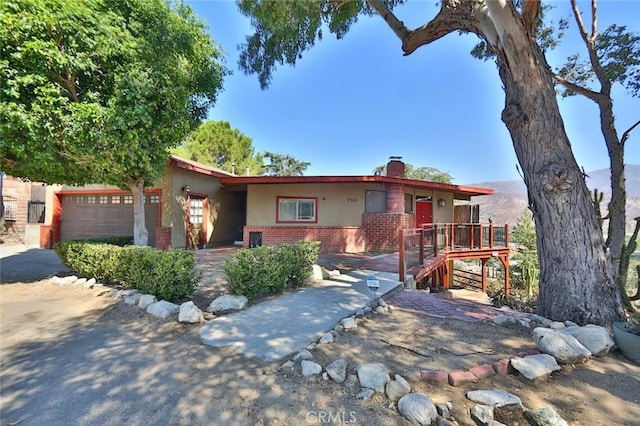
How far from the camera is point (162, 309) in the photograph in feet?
14.2

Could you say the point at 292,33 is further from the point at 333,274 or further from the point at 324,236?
the point at 324,236

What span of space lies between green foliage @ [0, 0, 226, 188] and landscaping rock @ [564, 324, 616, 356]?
23.8 feet

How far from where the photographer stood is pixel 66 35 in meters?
4.82

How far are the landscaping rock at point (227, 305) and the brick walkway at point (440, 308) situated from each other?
257cm

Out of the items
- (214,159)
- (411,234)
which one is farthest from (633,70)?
(214,159)

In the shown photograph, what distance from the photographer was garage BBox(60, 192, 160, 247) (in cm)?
1058

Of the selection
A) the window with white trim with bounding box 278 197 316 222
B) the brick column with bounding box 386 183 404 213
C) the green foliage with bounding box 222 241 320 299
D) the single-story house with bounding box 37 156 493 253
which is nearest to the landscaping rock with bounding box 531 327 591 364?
the green foliage with bounding box 222 241 320 299

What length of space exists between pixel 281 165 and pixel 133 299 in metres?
28.2

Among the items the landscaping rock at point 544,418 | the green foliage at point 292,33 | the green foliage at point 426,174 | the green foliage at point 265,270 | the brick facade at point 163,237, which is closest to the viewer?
the landscaping rock at point 544,418

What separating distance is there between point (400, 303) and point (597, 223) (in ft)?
10.7

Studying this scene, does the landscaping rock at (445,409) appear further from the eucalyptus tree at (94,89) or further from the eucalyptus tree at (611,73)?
the eucalyptus tree at (611,73)

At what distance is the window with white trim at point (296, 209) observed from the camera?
1171cm

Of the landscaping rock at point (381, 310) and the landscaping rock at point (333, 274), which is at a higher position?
the landscaping rock at point (333, 274)

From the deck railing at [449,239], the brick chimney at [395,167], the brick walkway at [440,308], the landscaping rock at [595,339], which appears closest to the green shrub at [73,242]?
the brick walkway at [440,308]
